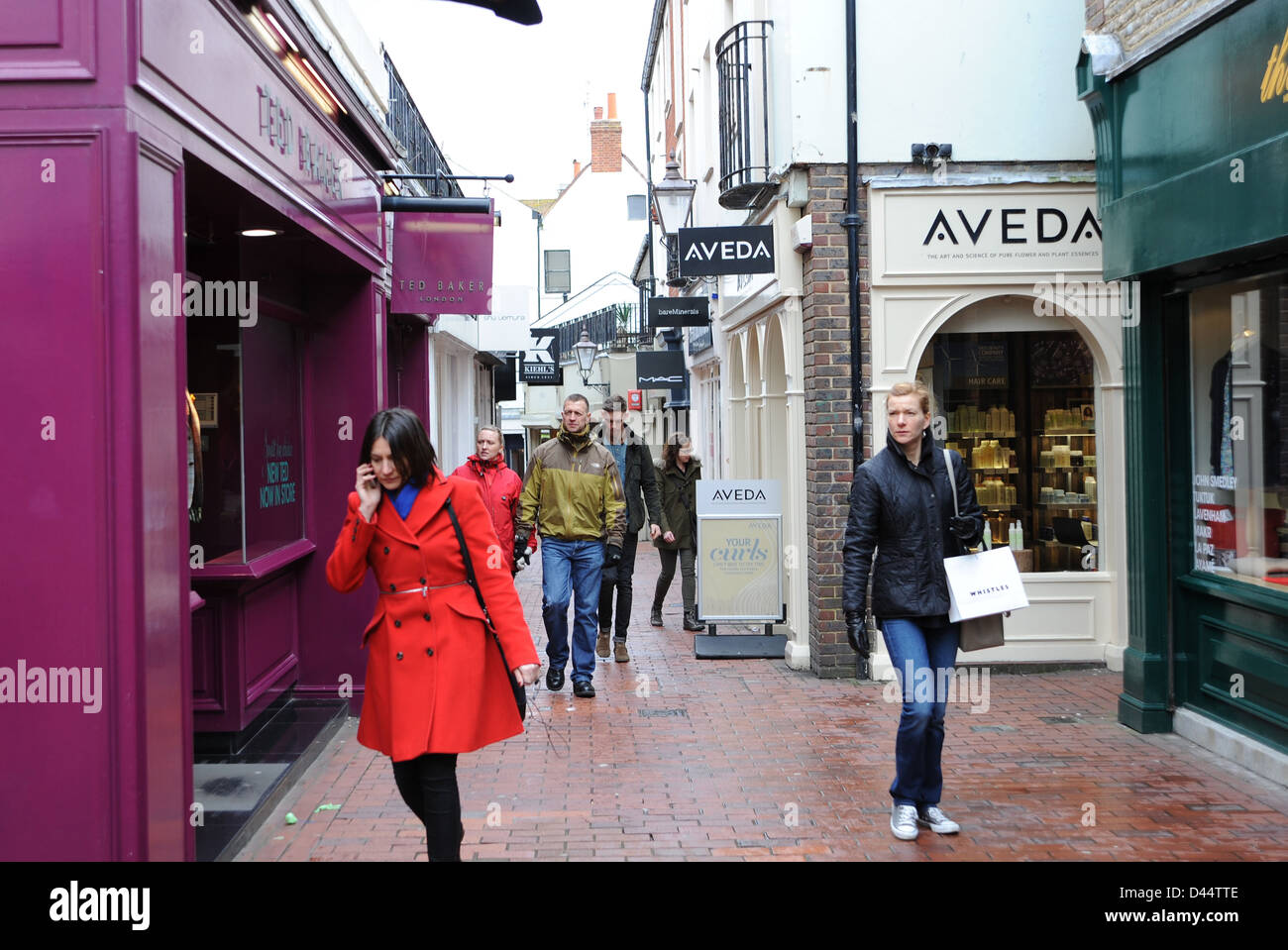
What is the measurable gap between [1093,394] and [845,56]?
3296 millimetres

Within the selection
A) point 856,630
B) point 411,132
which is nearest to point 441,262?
point 411,132

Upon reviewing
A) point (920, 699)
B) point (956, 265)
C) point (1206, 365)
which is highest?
point (956, 265)

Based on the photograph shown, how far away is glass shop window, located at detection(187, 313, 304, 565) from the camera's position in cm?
645

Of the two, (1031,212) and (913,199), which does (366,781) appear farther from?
(1031,212)

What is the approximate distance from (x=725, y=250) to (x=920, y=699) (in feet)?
16.7

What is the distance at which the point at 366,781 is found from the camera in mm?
6363

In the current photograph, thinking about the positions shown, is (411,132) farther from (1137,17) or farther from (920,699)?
(920,699)

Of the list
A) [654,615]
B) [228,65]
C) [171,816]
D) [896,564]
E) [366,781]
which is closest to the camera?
[171,816]

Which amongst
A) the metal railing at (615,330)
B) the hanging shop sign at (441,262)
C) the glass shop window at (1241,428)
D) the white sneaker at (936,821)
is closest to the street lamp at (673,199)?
the hanging shop sign at (441,262)

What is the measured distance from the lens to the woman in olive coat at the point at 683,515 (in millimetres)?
11594

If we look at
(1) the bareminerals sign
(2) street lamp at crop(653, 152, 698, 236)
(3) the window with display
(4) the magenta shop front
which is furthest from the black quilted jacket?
(2) street lamp at crop(653, 152, 698, 236)

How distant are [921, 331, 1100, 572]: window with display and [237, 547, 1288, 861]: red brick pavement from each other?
145 centimetres

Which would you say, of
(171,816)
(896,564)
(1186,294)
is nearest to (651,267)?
(1186,294)

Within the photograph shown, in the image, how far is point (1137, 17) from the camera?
6.99 meters
